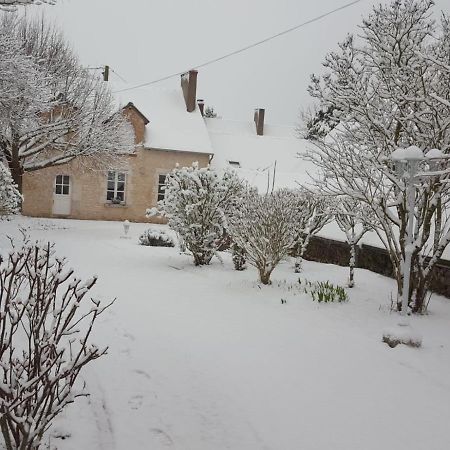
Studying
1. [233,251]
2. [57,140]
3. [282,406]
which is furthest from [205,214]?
[57,140]

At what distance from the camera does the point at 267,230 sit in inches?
376

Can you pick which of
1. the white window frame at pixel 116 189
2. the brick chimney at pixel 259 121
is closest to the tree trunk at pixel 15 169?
the white window frame at pixel 116 189

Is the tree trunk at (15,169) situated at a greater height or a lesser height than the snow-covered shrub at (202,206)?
greater

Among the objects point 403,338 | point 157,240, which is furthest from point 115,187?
point 403,338

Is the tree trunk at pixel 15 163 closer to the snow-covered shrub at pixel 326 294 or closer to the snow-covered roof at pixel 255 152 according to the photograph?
the snow-covered roof at pixel 255 152

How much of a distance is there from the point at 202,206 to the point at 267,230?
7.87 feet

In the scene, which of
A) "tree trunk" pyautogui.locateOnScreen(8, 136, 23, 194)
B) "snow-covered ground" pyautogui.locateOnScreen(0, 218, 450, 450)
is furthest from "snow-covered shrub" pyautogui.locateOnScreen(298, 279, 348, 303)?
"tree trunk" pyautogui.locateOnScreen(8, 136, 23, 194)

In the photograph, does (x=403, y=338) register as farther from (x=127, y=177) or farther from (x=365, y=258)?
(x=127, y=177)

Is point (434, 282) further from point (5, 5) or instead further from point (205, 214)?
point (5, 5)

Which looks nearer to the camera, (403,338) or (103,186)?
(403,338)

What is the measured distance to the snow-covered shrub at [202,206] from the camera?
11367 millimetres

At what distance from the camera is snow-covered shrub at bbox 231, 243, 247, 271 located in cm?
1117

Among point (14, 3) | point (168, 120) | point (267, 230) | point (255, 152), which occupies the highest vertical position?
point (168, 120)

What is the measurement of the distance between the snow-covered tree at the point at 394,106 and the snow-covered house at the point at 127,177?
15.2 metres
